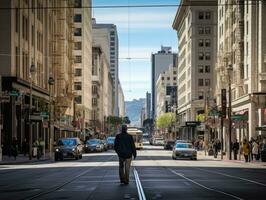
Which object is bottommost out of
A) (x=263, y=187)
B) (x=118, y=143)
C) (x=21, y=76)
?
(x=263, y=187)

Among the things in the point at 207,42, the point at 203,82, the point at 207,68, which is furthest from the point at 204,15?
the point at 203,82

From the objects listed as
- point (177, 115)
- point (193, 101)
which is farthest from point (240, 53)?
point (177, 115)

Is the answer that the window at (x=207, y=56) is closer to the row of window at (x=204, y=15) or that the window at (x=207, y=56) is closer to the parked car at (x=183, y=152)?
the row of window at (x=204, y=15)

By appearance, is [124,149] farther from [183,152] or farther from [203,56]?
[203,56]

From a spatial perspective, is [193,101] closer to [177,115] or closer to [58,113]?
[177,115]

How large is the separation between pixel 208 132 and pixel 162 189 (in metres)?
87.9

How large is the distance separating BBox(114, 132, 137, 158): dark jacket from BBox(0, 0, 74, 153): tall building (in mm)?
29604

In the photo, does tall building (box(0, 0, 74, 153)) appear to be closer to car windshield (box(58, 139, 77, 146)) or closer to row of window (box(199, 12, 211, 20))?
car windshield (box(58, 139, 77, 146))

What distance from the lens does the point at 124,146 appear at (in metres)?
22.3

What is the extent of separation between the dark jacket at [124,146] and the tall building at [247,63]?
4315cm

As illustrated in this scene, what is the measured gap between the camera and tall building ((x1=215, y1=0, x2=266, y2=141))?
2849 inches

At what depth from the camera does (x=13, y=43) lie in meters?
63.2

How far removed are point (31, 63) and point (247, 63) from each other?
2518 centimetres

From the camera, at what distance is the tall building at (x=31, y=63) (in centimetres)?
6222
